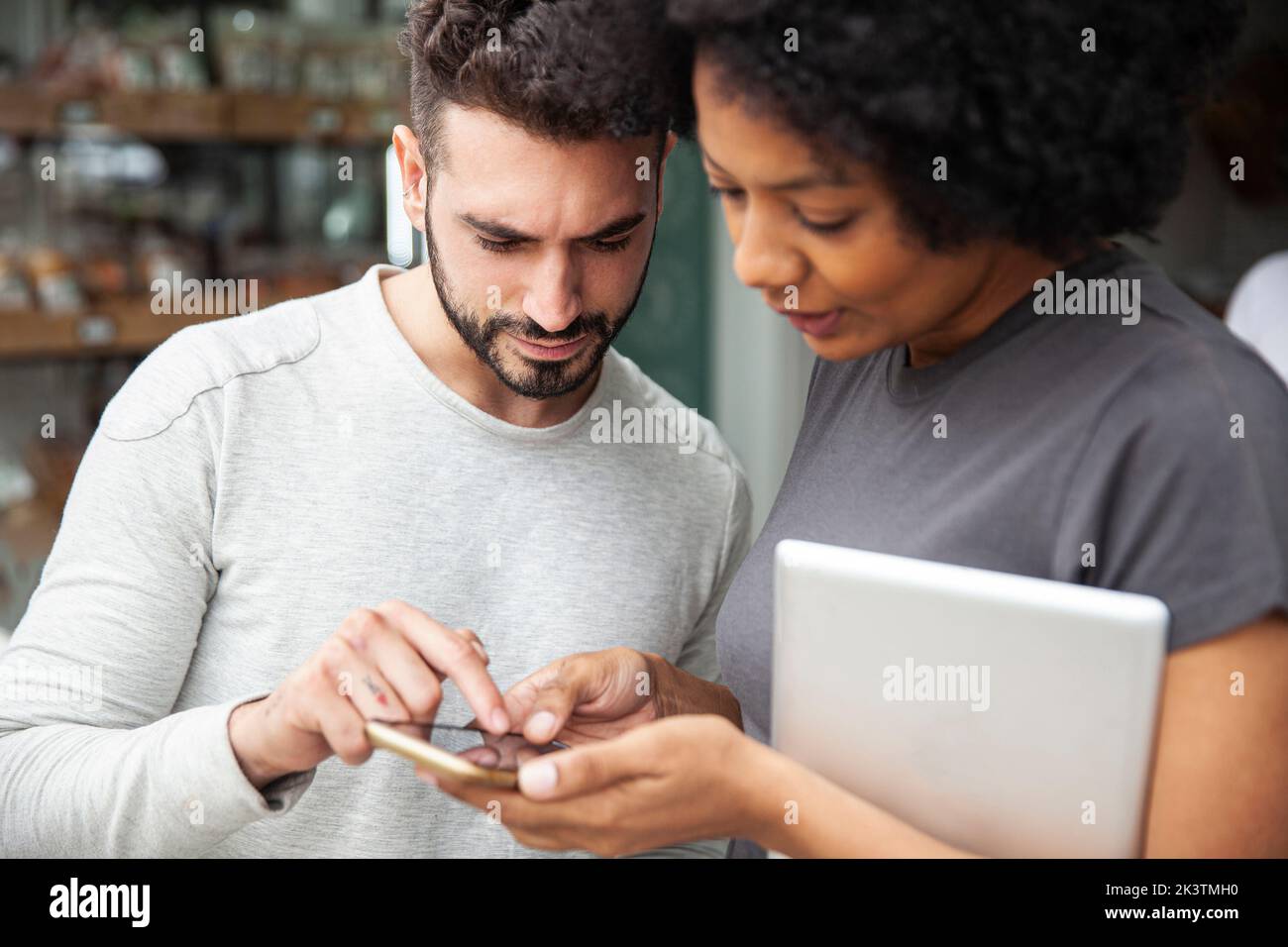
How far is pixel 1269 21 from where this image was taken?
3717 millimetres

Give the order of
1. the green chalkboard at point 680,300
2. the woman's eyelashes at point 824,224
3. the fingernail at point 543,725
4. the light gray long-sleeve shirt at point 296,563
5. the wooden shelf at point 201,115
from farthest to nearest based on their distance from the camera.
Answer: the green chalkboard at point 680,300 → the wooden shelf at point 201,115 → the light gray long-sleeve shirt at point 296,563 → the fingernail at point 543,725 → the woman's eyelashes at point 824,224

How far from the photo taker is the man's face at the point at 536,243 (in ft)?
4.00

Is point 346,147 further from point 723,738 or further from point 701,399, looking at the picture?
point 723,738

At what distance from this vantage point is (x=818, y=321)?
974 mm

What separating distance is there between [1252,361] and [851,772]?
1.38 feet

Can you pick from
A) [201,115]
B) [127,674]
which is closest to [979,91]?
[127,674]

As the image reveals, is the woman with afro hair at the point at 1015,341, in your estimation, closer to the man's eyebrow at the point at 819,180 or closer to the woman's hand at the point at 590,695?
the man's eyebrow at the point at 819,180

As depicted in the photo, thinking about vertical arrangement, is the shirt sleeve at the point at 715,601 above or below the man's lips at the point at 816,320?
below

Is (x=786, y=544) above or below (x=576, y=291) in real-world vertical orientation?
below

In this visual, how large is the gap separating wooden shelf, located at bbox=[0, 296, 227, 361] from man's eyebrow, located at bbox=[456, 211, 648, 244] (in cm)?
180

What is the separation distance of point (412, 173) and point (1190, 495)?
0.95 metres

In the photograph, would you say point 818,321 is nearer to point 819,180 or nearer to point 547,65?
point 819,180

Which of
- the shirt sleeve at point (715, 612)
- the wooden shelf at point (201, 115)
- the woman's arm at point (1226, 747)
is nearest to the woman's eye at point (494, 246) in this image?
the shirt sleeve at point (715, 612)

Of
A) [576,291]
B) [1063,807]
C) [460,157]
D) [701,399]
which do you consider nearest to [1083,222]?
[1063,807]
